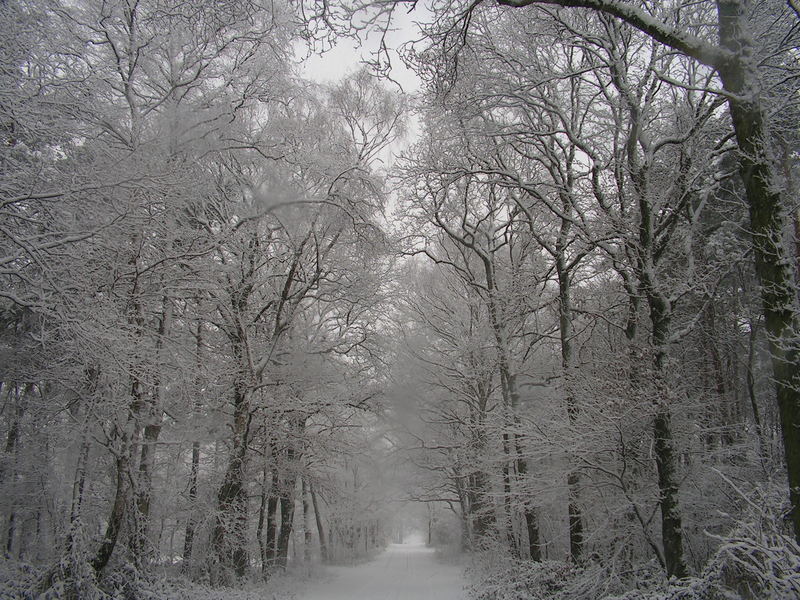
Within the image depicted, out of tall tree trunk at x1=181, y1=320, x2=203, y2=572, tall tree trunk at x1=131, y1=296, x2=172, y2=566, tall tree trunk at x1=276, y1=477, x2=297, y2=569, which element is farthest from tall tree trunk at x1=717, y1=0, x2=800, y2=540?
tall tree trunk at x1=276, y1=477, x2=297, y2=569

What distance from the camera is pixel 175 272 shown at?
854 centimetres

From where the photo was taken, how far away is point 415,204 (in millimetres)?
11586

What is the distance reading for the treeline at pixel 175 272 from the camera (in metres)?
5.81

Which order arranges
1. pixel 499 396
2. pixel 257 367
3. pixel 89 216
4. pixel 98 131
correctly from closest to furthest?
pixel 89 216, pixel 98 131, pixel 257 367, pixel 499 396

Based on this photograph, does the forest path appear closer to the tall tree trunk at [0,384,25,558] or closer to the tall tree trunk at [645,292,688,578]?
the tall tree trunk at [645,292,688,578]

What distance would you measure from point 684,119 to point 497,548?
1157 cm

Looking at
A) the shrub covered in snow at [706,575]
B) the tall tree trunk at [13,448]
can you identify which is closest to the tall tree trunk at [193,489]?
the shrub covered in snow at [706,575]

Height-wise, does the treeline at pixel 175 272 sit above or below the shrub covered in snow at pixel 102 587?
above

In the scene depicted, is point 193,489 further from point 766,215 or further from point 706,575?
point 766,215

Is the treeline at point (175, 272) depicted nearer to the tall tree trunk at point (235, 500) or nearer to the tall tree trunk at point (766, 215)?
the tall tree trunk at point (235, 500)

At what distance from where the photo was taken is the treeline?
19.1ft

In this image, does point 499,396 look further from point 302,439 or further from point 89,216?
point 89,216

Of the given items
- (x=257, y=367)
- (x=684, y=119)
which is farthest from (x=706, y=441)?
(x=257, y=367)

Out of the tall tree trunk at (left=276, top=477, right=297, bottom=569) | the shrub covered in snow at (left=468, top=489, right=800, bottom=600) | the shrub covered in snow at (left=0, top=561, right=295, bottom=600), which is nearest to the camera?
the shrub covered in snow at (left=468, top=489, right=800, bottom=600)
